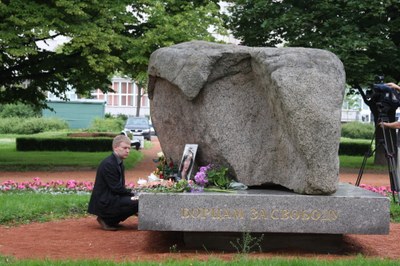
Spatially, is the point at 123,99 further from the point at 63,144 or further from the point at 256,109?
the point at 256,109

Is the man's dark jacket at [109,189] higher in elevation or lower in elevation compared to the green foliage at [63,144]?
higher

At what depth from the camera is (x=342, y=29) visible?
78.6 feet

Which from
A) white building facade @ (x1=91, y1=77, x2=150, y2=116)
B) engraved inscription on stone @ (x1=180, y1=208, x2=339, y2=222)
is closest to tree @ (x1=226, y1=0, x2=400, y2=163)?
engraved inscription on stone @ (x1=180, y1=208, x2=339, y2=222)

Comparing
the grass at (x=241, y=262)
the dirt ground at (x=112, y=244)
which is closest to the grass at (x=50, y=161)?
the dirt ground at (x=112, y=244)

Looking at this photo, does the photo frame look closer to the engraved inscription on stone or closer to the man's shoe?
the man's shoe

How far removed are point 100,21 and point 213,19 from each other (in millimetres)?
4194

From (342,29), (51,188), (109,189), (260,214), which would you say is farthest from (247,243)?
(342,29)

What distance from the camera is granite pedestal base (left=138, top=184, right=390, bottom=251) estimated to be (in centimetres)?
803

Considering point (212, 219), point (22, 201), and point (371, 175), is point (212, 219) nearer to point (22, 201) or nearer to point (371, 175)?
point (22, 201)

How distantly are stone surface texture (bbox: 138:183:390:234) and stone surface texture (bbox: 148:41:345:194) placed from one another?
0.78 feet

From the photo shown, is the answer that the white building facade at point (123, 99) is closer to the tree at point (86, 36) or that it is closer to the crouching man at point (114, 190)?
the tree at point (86, 36)

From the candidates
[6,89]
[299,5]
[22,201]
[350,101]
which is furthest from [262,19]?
[350,101]

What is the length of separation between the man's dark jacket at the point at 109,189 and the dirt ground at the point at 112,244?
349 mm

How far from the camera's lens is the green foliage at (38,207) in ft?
36.0
